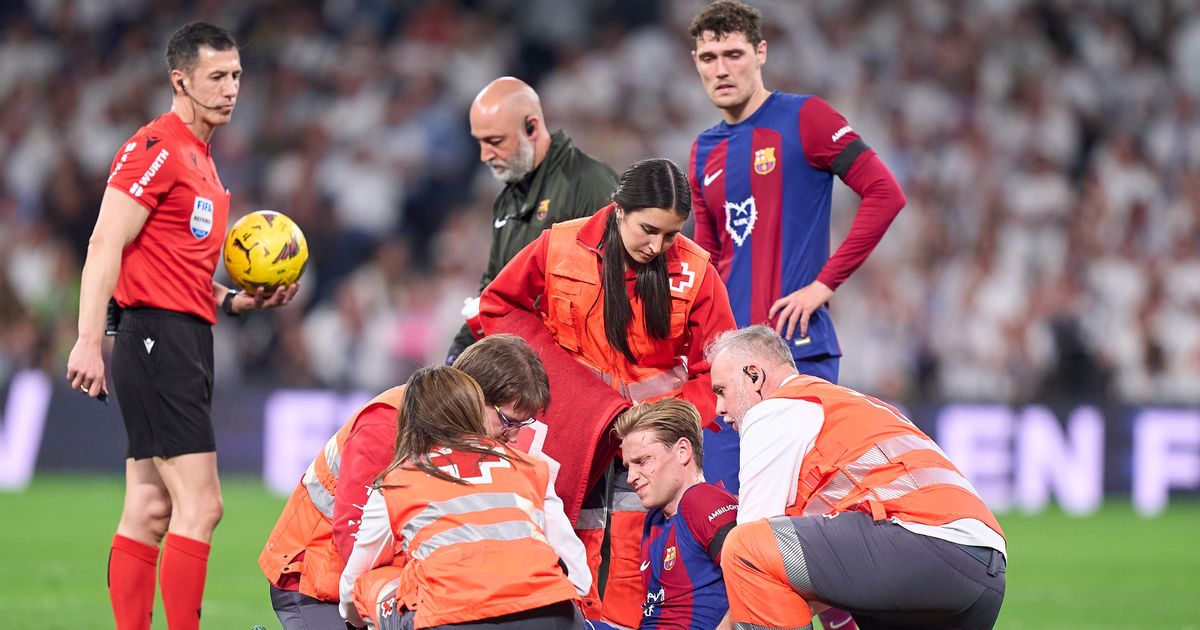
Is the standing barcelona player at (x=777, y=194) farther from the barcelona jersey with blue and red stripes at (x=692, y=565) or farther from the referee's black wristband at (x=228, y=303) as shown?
the referee's black wristband at (x=228, y=303)

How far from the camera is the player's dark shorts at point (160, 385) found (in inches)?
231

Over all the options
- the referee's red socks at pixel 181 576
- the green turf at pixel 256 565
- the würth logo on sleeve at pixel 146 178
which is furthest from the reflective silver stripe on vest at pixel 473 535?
the green turf at pixel 256 565

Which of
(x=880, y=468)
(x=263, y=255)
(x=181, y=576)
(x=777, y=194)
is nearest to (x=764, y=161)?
(x=777, y=194)

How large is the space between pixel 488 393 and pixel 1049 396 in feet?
31.5

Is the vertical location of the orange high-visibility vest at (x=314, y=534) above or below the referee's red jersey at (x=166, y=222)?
below

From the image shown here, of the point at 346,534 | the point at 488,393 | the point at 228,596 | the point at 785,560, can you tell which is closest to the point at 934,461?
the point at 785,560

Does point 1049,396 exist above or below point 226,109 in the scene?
below

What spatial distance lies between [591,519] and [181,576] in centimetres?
170

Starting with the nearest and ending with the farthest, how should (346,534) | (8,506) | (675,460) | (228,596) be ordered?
(346,534) → (675,460) → (228,596) → (8,506)

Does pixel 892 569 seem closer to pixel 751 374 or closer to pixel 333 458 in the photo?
pixel 751 374

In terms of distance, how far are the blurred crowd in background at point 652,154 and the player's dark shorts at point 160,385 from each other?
772 centimetres

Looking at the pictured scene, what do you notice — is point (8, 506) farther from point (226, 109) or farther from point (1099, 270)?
point (1099, 270)

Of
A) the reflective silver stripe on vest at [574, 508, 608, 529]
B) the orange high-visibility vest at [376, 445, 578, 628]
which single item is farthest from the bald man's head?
the orange high-visibility vest at [376, 445, 578, 628]

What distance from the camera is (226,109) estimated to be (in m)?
6.24
